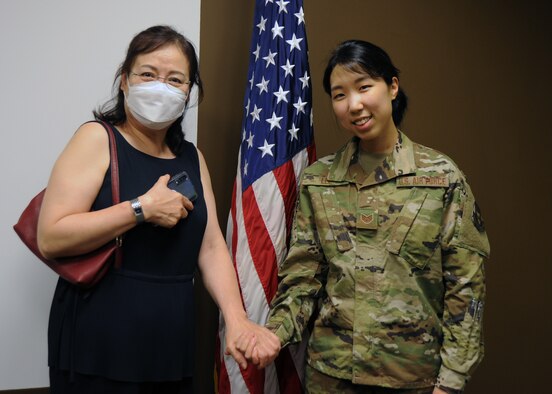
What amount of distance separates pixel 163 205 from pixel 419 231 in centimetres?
69

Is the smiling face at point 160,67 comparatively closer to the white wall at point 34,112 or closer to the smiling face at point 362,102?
the smiling face at point 362,102

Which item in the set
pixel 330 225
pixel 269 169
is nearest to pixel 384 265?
pixel 330 225

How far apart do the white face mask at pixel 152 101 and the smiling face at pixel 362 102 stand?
0.47m

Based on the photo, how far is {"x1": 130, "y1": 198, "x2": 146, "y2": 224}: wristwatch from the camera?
134cm

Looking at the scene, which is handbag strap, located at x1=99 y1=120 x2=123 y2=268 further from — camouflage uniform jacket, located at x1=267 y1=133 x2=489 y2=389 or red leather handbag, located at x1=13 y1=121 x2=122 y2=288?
camouflage uniform jacket, located at x1=267 y1=133 x2=489 y2=389

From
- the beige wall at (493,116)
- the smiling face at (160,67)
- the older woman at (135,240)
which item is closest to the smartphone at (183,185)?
the older woman at (135,240)

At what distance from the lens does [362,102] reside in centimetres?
150

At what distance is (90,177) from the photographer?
1.36 m

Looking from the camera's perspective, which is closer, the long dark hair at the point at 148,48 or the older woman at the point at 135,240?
the older woman at the point at 135,240

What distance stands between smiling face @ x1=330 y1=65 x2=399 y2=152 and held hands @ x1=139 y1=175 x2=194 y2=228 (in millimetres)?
530

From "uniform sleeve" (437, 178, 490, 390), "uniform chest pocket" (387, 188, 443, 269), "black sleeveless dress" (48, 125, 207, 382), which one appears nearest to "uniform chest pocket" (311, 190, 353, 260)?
"uniform chest pocket" (387, 188, 443, 269)

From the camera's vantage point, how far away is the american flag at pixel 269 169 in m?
1.80

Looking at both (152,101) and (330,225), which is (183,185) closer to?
(152,101)

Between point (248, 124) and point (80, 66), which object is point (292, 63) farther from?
point (80, 66)
